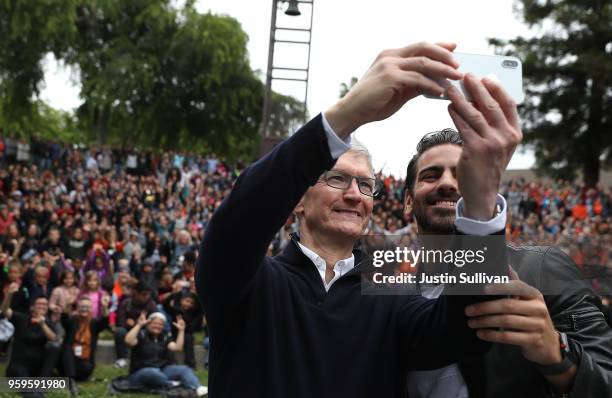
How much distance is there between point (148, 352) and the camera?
998 cm

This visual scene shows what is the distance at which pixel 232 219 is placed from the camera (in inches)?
66.9

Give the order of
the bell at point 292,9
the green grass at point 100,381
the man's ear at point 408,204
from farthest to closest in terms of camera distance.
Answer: the bell at point 292,9
the green grass at point 100,381
the man's ear at point 408,204

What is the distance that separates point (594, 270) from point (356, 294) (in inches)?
26.5

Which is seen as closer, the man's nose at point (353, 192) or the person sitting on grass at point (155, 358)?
the man's nose at point (353, 192)

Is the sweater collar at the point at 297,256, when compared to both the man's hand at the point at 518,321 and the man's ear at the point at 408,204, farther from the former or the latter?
the man's hand at the point at 518,321

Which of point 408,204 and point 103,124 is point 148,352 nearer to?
point 408,204

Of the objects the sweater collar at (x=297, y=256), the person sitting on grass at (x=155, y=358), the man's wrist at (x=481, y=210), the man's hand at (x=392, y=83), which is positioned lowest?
the person sitting on grass at (x=155, y=358)

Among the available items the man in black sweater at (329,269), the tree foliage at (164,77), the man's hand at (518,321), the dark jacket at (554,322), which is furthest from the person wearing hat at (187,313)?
the tree foliage at (164,77)

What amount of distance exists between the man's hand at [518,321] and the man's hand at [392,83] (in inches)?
18.4

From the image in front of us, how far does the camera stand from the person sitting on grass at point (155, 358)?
9602mm

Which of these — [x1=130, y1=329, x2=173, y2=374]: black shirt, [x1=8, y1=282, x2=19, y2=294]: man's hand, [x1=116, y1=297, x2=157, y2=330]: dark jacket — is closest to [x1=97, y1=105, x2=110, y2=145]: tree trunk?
[x1=116, y1=297, x2=157, y2=330]: dark jacket

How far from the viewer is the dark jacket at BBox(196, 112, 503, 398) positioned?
1.77 m

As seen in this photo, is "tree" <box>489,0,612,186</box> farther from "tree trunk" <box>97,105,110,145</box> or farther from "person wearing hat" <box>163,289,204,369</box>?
"person wearing hat" <box>163,289,204,369</box>

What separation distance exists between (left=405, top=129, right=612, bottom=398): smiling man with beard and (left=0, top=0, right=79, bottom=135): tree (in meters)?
22.9
